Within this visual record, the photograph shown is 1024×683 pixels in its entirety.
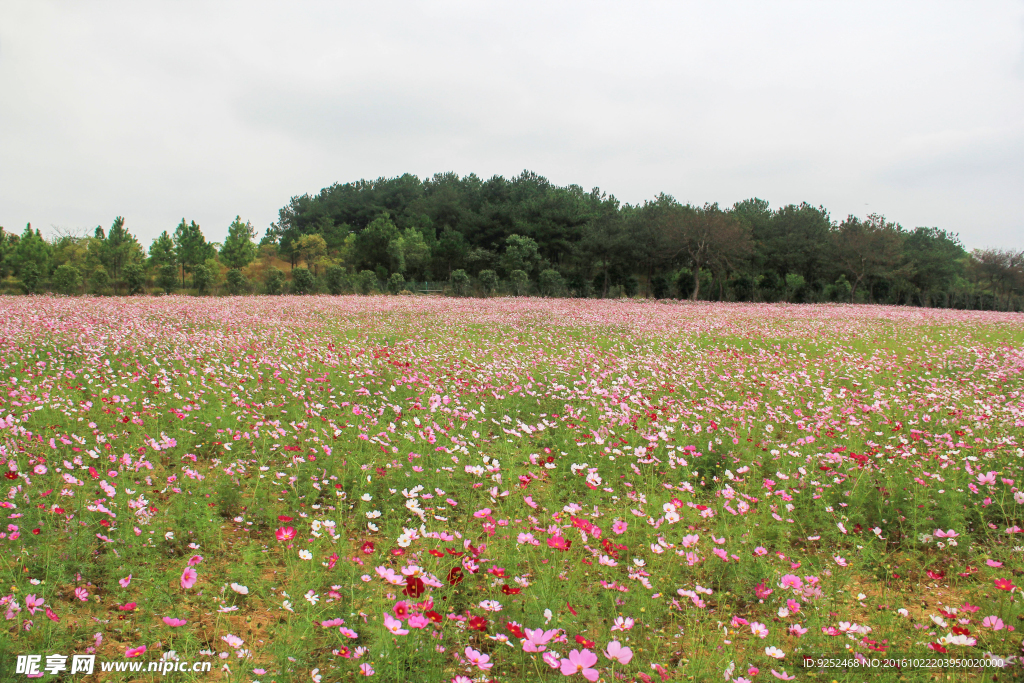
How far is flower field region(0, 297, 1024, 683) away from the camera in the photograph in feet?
8.00

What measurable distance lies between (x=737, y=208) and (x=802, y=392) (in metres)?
61.2

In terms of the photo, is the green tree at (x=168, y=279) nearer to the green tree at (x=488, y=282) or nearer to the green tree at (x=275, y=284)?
the green tree at (x=275, y=284)

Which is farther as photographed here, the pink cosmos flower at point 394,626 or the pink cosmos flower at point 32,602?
the pink cosmos flower at point 32,602

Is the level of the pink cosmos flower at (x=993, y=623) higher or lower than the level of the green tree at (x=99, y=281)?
lower

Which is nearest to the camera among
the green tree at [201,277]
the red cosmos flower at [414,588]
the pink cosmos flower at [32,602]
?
the red cosmos flower at [414,588]

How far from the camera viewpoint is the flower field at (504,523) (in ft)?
8.00

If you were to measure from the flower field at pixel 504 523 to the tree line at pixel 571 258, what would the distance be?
2886 centimetres

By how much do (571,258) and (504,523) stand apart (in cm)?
5045

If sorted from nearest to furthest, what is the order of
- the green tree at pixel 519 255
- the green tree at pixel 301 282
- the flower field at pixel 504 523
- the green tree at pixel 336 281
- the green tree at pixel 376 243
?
the flower field at pixel 504 523 < the green tree at pixel 301 282 < the green tree at pixel 336 281 < the green tree at pixel 519 255 < the green tree at pixel 376 243

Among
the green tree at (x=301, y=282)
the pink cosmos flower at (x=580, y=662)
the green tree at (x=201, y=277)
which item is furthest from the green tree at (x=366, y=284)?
the pink cosmos flower at (x=580, y=662)

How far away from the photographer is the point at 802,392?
7070 mm

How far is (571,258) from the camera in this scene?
52438 millimetres

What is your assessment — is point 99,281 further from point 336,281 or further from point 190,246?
point 190,246

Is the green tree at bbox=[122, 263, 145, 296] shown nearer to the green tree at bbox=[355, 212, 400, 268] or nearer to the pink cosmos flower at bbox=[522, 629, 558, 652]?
the green tree at bbox=[355, 212, 400, 268]
